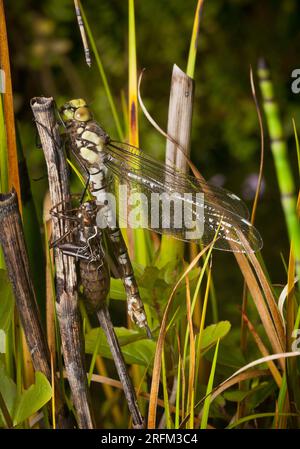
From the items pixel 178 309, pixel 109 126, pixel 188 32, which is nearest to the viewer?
pixel 178 309

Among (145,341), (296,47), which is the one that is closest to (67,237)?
(145,341)

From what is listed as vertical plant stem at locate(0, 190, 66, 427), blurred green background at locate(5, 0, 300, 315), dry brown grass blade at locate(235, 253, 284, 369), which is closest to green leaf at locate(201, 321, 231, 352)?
dry brown grass blade at locate(235, 253, 284, 369)

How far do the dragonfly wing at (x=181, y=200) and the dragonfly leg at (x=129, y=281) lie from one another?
0.23ft

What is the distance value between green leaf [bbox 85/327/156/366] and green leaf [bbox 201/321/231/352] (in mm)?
70

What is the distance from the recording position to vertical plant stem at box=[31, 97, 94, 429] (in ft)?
2.08

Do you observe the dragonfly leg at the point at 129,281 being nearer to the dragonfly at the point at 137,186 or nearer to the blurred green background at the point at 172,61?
the dragonfly at the point at 137,186

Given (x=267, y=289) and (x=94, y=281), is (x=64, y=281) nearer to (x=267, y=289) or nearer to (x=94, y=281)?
(x=94, y=281)

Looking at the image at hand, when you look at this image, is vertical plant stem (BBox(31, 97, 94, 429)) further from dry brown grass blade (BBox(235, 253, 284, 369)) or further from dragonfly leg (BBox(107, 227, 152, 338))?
dry brown grass blade (BBox(235, 253, 284, 369))

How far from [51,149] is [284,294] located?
0.93ft

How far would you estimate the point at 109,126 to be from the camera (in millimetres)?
1979

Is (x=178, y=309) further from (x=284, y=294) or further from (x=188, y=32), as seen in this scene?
(x=188, y=32)

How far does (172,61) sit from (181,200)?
1.42 m

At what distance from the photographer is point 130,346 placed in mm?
816

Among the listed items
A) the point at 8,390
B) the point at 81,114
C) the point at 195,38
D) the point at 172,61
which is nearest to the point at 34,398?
the point at 8,390
